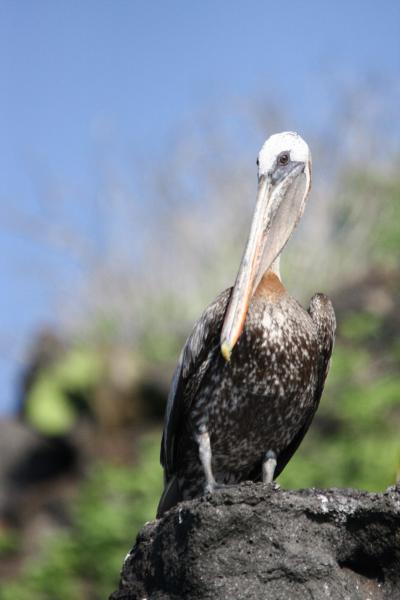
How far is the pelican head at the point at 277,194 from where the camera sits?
17.7ft

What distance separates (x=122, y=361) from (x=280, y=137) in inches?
396

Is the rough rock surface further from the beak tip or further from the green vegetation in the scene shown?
the green vegetation

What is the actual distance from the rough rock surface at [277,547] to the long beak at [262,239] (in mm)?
946

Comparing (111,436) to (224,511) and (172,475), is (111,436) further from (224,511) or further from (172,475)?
(224,511)

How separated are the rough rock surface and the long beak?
3.10 ft

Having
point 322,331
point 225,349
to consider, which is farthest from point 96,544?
point 225,349

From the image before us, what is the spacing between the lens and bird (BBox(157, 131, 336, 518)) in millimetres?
5172

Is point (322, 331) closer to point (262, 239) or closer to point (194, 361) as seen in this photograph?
point (262, 239)

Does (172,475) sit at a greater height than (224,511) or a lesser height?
greater

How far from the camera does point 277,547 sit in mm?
4145

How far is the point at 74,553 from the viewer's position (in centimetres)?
1176

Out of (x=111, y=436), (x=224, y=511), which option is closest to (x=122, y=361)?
(x=111, y=436)

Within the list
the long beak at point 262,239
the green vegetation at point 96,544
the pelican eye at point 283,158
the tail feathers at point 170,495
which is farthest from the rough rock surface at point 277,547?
the green vegetation at point 96,544

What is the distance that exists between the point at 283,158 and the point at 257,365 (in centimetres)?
105
